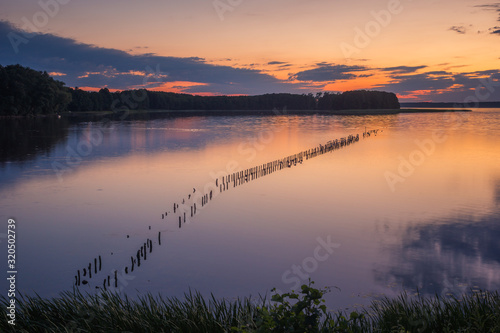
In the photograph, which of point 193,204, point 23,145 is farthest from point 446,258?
point 23,145

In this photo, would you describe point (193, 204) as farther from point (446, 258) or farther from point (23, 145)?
point (23, 145)

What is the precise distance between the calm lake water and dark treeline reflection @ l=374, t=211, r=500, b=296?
0.34 ft

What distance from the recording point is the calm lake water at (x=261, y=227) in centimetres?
2325

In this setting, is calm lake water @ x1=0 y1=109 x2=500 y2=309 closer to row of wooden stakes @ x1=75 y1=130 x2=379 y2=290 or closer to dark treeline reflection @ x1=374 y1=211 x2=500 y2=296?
dark treeline reflection @ x1=374 y1=211 x2=500 y2=296

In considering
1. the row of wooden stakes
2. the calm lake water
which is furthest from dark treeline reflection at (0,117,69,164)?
the row of wooden stakes

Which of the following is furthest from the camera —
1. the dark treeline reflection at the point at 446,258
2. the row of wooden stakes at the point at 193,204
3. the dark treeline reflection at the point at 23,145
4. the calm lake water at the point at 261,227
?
the dark treeline reflection at the point at 23,145

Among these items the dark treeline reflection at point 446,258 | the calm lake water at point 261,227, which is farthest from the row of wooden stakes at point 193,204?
the dark treeline reflection at point 446,258

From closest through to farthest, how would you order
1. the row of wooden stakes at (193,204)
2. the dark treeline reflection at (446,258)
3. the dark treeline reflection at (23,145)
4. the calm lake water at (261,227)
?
1. the dark treeline reflection at (446,258)
2. the row of wooden stakes at (193,204)
3. the calm lake water at (261,227)
4. the dark treeline reflection at (23,145)

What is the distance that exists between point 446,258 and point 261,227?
1304 centimetres

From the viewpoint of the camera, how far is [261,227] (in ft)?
108

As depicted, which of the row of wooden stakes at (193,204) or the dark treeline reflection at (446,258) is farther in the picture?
the row of wooden stakes at (193,204)

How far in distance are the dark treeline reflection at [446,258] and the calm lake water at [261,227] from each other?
10cm

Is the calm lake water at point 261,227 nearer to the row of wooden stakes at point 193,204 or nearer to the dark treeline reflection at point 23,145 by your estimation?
the row of wooden stakes at point 193,204

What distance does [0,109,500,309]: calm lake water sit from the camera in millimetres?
23250
